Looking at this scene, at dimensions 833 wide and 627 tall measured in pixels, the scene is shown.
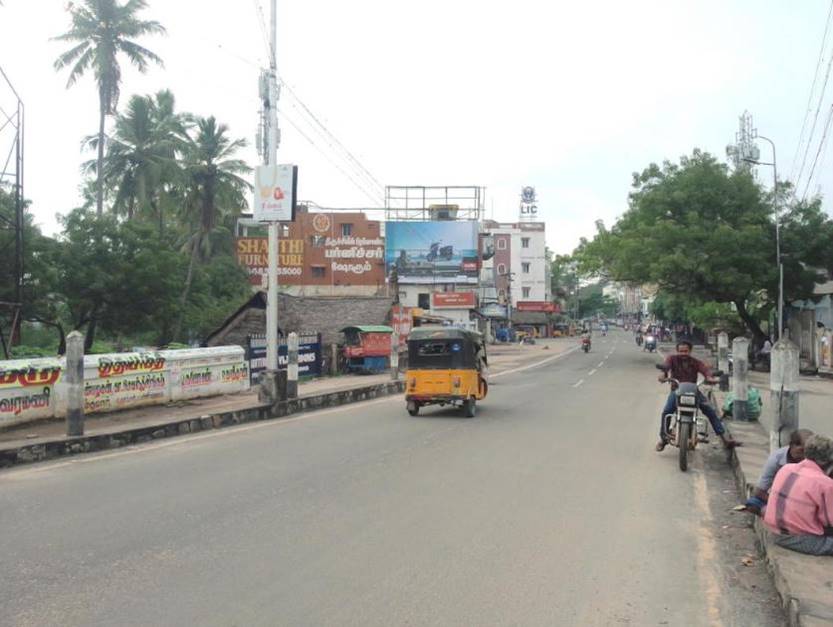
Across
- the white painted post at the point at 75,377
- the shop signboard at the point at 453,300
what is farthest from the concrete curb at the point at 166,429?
the shop signboard at the point at 453,300

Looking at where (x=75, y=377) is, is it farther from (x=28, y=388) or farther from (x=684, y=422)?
(x=684, y=422)

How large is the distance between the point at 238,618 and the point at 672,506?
16.3ft

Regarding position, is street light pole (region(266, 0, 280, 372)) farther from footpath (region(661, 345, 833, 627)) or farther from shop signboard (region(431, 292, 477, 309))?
shop signboard (region(431, 292, 477, 309))

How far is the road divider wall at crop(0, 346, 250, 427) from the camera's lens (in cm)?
1273

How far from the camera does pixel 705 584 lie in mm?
5309

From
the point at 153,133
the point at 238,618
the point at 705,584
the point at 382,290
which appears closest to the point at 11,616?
the point at 238,618

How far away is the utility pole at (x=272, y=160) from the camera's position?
660 inches

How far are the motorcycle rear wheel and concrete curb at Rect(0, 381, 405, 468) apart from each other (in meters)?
8.35

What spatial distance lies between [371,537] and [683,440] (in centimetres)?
Result: 516

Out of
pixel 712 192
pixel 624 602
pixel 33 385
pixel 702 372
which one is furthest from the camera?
pixel 712 192

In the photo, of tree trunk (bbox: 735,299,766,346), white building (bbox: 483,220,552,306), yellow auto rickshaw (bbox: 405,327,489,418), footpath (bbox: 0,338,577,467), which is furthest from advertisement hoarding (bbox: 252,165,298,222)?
white building (bbox: 483,220,552,306)

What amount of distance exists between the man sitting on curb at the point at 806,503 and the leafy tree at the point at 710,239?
95.9ft

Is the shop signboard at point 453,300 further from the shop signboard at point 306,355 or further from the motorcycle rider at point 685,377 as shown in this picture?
the motorcycle rider at point 685,377

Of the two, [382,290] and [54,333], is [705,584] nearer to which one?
[54,333]
